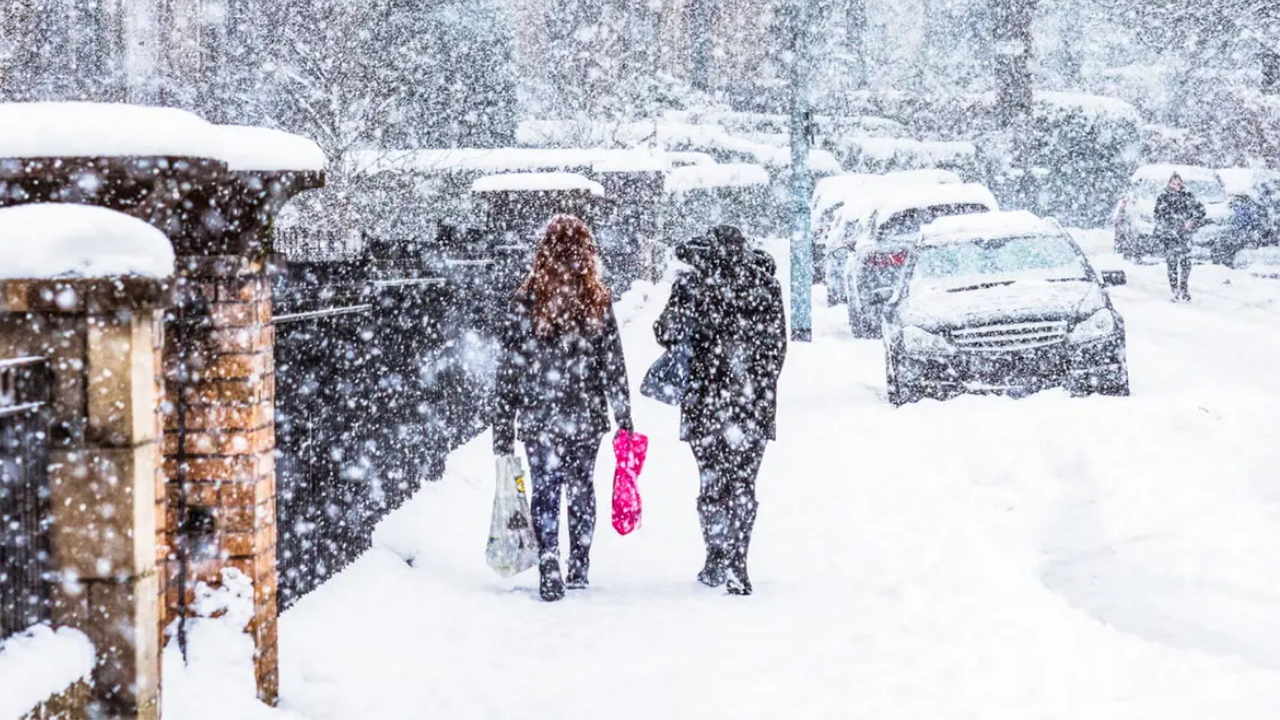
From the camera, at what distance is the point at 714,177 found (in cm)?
3353

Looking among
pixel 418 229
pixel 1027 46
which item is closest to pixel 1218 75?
pixel 1027 46

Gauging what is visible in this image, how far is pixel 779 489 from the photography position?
9.84 metres

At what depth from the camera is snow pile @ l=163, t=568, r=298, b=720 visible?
4.57 meters

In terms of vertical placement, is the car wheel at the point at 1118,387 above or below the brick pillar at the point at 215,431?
below

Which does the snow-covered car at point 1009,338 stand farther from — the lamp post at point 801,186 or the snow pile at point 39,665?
the snow pile at point 39,665

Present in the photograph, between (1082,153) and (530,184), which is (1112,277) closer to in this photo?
(530,184)

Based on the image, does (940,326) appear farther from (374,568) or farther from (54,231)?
(54,231)

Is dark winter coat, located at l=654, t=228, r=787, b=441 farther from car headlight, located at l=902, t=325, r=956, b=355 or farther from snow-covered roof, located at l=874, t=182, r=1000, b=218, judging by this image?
snow-covered roof, located at l=874, t=182, r=1000, b=218

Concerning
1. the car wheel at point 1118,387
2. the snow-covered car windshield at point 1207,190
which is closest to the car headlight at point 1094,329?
the car wheel at point 1118,387

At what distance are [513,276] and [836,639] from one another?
665 centimetres

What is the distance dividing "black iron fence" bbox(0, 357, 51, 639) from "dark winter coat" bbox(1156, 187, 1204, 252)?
792 inches

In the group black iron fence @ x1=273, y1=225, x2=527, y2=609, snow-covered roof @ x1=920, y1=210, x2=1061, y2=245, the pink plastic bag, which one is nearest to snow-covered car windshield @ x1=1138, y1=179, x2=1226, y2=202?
snow-covered roof @ x1=920, y1=210, x2=1061, y2=245

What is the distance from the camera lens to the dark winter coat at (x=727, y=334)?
23.7ft

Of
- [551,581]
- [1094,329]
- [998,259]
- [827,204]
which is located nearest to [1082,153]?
[827,204]
